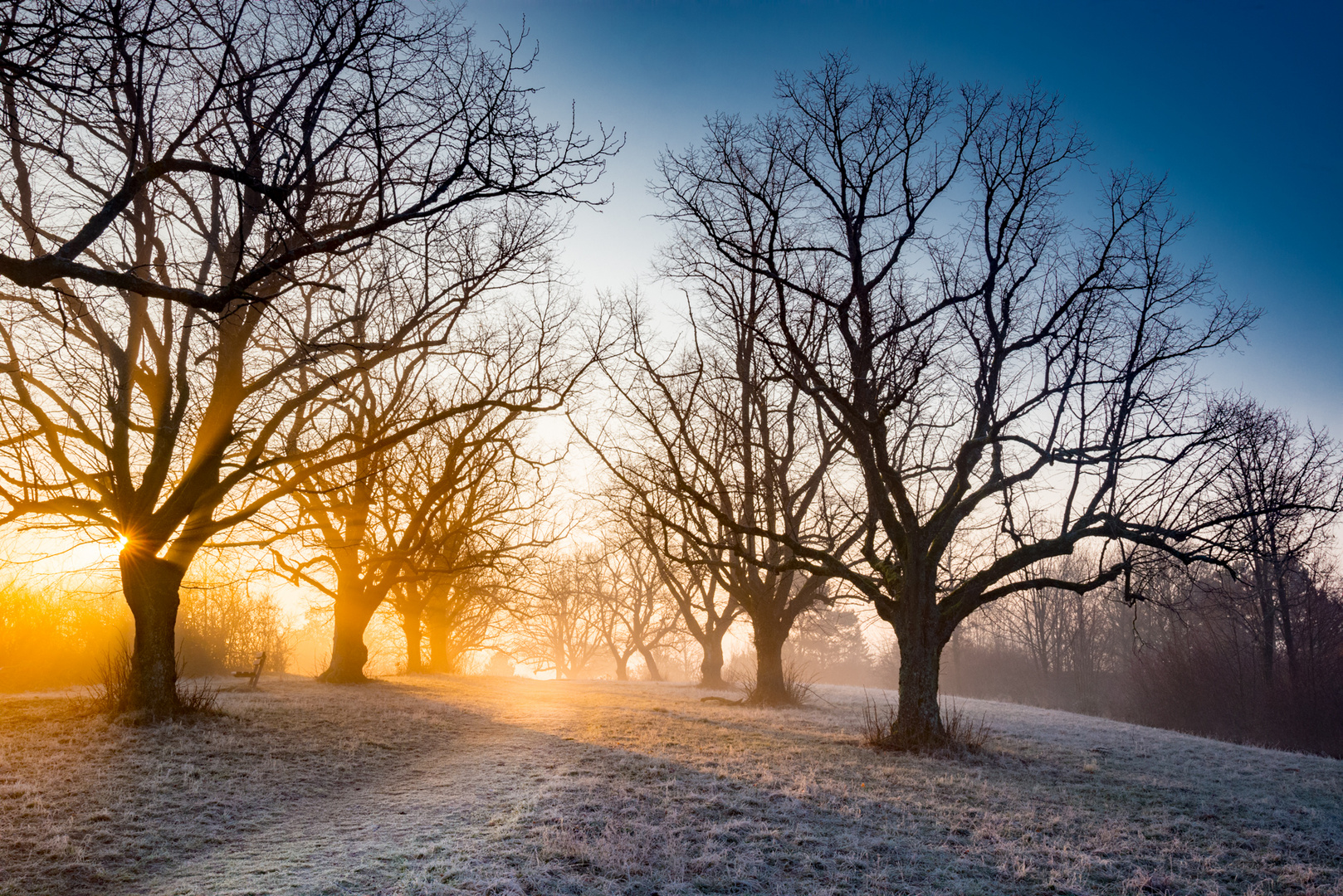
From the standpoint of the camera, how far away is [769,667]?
16.3 m

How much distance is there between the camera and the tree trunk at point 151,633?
886 cm

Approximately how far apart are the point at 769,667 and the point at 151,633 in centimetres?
1225

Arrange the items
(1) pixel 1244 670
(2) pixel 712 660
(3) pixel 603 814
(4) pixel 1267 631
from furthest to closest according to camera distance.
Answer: (1) pixel 1244 670, (2) pixel 712 660, (4) pixel 1267 631, (3) pixel 603 814

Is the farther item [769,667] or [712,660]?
[712,660]

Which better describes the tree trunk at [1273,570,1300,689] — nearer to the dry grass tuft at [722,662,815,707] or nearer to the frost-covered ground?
the frost-covered ground

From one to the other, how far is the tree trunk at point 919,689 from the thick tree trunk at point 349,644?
1317 centimetres

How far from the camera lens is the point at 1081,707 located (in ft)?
107

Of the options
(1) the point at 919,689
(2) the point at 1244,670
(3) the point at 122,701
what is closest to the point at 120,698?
(3) the point at 122,701

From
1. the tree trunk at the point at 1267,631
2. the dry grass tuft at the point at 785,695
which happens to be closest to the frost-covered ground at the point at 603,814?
the dry grass tuft at the point at 785,695

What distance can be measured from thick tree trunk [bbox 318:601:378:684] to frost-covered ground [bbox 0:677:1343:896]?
6531mm

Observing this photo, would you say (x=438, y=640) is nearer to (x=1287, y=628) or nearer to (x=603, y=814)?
(x=603, y=814)

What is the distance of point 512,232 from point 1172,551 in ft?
35.6

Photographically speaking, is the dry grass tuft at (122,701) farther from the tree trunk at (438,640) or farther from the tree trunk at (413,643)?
the tree trunk at (438,640)

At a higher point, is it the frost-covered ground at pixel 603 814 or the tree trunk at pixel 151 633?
the tree trunk at pixel 151 633
